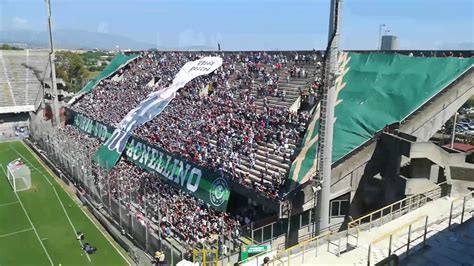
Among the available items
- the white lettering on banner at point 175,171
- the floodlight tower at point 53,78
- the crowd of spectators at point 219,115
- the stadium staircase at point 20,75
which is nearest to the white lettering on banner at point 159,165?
the crowd of spectators at point 219,115

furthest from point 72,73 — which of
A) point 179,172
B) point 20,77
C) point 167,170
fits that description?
point 179,172

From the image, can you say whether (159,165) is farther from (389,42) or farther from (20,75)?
(20,75)

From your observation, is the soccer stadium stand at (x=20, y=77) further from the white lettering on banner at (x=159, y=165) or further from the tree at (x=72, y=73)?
the white lettering on banner at (x=159, y=165)

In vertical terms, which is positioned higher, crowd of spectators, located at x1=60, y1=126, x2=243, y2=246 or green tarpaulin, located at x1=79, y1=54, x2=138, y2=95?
green tarpaulin, located at x1=79, y1=54, x2=138, y2=95

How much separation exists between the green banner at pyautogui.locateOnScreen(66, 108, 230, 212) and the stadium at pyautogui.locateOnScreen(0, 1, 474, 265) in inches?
4.0

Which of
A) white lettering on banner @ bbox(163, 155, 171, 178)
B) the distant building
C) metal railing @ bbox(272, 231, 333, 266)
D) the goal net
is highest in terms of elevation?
the distant building

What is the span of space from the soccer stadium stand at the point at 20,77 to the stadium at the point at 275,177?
66.6 feet

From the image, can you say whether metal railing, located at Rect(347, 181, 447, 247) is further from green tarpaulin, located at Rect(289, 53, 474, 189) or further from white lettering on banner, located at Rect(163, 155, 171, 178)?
white lettering on banner, located at Rect(163, 155, 171, 178)

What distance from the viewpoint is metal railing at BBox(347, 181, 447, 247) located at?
1245cm

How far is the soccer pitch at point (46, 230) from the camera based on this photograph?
1803 centimetres

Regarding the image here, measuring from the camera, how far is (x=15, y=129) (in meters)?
45.0

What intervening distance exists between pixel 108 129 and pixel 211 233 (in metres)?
18.3

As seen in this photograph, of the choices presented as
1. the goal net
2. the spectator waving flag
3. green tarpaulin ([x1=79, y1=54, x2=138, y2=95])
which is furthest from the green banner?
green tarpaulin ([x1=79, y1=54, x2=138, y2=95])

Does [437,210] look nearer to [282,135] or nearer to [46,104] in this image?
[282,135]
